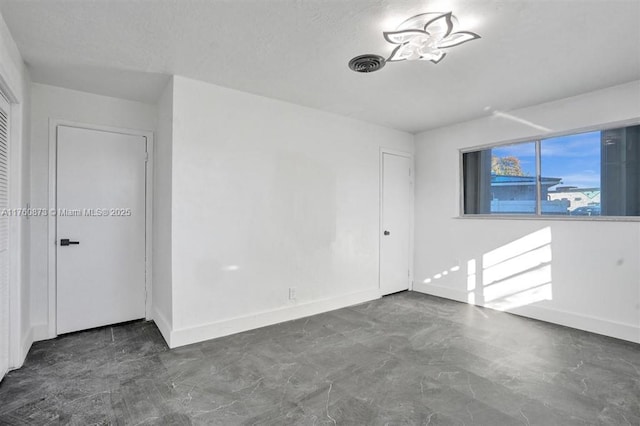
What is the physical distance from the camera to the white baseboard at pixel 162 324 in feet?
→ 9.89

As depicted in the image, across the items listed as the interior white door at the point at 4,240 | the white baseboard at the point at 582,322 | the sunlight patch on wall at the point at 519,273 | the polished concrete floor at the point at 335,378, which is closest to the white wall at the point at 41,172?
the polished concrete floor at the point at 335,378

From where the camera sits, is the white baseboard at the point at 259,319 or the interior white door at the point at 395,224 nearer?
the white baseboard at the point at 259,319

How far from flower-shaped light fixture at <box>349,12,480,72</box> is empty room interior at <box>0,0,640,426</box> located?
0.02 metres

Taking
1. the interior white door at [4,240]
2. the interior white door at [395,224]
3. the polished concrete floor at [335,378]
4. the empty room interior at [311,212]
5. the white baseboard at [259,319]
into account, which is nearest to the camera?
the polished concrete floor at [335,378]

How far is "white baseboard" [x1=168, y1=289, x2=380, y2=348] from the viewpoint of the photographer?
3012 millimetres

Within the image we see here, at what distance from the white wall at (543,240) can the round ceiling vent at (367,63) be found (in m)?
2.27

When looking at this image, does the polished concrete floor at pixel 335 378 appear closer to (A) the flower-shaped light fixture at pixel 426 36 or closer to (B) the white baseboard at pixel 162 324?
(B) the white baseboard at pixel 162 324

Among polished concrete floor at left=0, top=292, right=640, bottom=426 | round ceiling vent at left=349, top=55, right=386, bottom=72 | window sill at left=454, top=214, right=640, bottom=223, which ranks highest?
round ceiling vent at left=349, top=55, right=386, bottom=72

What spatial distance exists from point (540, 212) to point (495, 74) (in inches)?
72.2

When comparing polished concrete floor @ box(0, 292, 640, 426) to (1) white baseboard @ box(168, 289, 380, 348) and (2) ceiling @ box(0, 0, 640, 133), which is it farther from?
(2) ceiling @ box(0, 0, 640, 133)

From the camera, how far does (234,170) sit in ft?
10.9

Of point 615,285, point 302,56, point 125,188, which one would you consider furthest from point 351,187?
point 615,285

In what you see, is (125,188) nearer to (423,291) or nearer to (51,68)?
(51,68)

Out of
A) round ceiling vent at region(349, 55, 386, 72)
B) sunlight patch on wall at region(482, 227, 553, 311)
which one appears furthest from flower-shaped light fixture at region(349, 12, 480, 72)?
sunlight patch on wall at region(482, 227, 553, 311)
